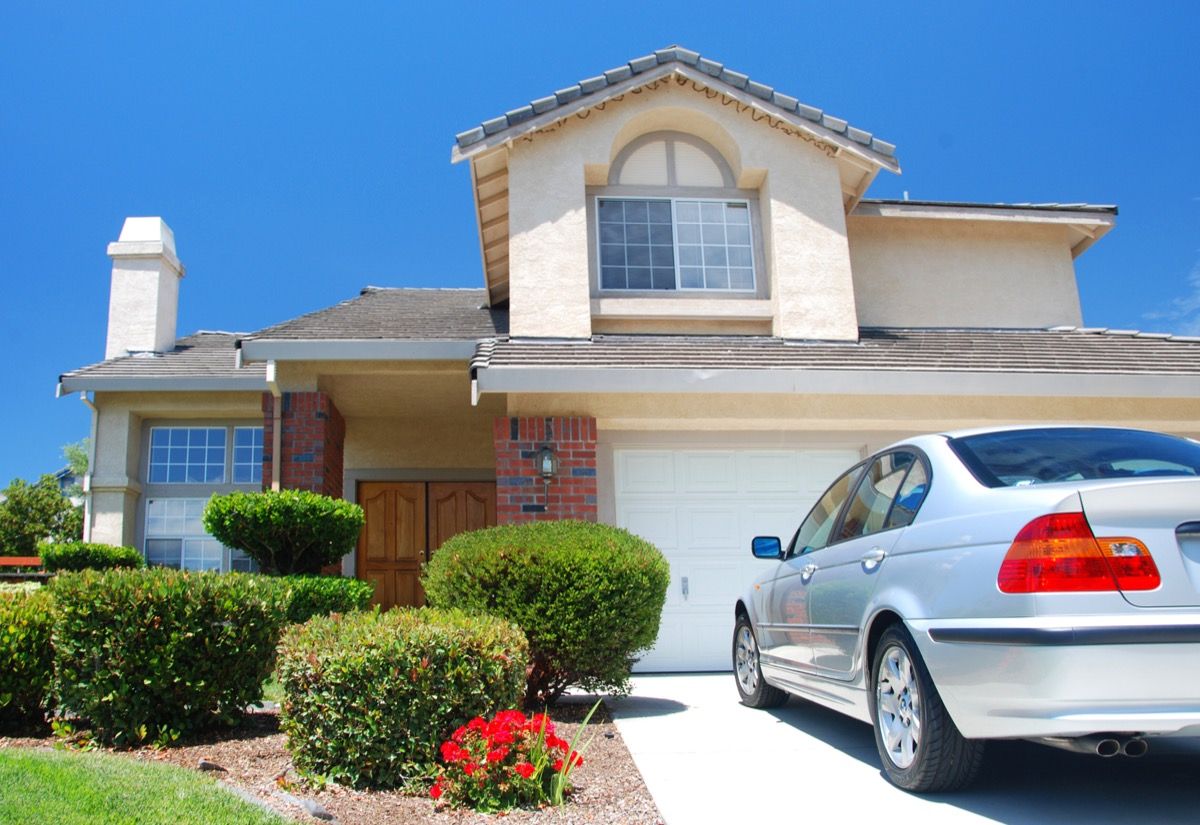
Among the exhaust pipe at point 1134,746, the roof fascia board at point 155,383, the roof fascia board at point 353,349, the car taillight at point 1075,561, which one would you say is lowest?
the exhaust pipe at point 1134,746

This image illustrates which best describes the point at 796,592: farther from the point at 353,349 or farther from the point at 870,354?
the point at 353,349

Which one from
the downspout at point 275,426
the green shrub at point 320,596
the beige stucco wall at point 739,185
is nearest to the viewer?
the green shrub at point 320,596

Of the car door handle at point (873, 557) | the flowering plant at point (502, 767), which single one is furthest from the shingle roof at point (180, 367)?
the car door handle at point (873, 557)

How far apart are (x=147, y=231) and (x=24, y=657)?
12.1 meters

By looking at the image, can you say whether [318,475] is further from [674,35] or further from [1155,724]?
[1155,724]

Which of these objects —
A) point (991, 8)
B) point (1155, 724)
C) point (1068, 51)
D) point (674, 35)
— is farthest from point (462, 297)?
point (1155, 724)

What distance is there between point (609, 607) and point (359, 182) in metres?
18.9

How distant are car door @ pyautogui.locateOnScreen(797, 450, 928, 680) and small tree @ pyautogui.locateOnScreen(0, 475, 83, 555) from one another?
2441cm

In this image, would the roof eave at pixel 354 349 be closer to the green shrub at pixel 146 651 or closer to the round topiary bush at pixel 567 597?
the round topiary bush at pixel 567 597

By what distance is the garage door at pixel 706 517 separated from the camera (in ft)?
29.8

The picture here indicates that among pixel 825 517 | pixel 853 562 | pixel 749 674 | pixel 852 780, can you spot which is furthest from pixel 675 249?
pixel 852 780

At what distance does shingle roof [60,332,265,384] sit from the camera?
44.1 ft

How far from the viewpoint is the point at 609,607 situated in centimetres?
635

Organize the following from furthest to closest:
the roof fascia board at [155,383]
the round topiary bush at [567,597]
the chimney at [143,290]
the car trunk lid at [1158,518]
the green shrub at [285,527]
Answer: the chimney at [143,290] < the roof fascia board at [155,383] < the green shrub at [285,527] < the round topiary bush at [567,597] < the car trunk lid at [1158,518]
